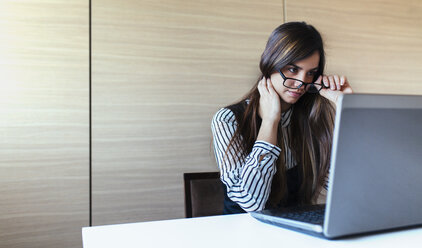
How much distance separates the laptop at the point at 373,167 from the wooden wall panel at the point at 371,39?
5.77 feet

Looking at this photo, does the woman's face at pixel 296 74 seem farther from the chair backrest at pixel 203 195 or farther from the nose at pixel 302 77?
the chair backrest at pixel 203 195

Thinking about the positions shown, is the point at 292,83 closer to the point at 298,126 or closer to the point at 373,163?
the point at 298,126

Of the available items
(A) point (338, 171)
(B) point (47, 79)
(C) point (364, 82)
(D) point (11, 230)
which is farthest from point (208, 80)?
(A) point (338, 171)

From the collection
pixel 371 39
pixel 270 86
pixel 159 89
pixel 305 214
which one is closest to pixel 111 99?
pixel 159 89

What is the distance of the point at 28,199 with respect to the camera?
5.88ft

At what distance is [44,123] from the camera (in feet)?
5.97

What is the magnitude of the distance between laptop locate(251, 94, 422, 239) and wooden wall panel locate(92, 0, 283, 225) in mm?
1397

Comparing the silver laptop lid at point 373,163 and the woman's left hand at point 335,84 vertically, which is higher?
the woman's left hand at point 335,84

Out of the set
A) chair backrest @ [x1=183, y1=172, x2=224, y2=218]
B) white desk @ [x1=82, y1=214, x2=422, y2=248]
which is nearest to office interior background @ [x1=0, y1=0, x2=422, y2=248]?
chair backrest @ [x1=183, y1=172, x2=224, y2=218]

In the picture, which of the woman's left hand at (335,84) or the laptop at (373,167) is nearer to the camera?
the laptop at (373,167)

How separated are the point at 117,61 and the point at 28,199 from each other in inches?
30.7

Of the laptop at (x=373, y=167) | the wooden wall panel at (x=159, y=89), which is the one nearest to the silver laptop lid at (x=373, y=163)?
the laptop at (x=373, y=167)

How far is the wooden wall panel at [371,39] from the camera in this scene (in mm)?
2326

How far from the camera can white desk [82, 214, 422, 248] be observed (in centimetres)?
64
